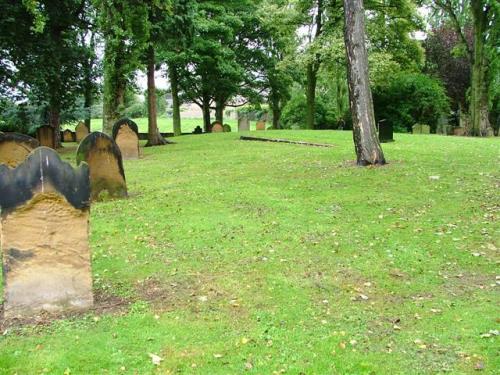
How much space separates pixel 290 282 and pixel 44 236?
2.79 m

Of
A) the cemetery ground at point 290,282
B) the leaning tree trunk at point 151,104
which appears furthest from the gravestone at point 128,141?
the cemetery ground at point 290,282

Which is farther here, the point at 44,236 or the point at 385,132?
the point at 385,132

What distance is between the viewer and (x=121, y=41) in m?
18.6

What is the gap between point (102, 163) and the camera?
1058cm

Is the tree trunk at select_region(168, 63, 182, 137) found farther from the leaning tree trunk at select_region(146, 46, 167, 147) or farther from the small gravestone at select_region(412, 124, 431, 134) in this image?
the small gravestone at select_region(412, 124, 431, 134)

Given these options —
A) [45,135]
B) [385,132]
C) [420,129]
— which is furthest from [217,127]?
[385,132]

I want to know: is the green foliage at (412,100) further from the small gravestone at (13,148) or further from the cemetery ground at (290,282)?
the small gravestone at (13,148)

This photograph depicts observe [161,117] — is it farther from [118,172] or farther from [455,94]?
[118,172]

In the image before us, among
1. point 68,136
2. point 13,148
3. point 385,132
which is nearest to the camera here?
point 13,148

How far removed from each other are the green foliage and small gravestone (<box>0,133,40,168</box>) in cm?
2401

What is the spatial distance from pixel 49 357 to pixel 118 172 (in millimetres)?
6554

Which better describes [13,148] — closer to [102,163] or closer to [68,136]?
[102,163]

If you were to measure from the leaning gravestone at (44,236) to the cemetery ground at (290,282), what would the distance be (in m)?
0.30

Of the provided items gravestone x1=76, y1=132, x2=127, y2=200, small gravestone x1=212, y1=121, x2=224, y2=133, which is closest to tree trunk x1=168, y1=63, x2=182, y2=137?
small gravestone x1=212, y1=121, x2=224, y2=133
